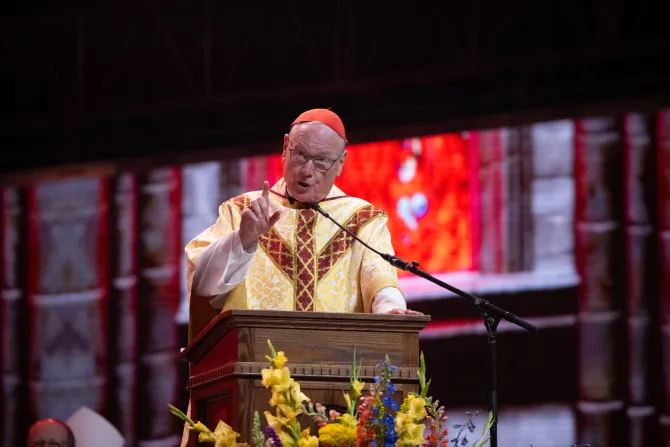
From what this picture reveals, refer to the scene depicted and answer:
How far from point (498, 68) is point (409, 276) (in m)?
1.48

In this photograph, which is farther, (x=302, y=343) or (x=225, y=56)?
(x=225, y=56)

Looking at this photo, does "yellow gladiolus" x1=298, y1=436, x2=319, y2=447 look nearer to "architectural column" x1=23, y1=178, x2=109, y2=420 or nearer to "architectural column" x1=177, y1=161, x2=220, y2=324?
"architectural column" x1=177, y1=161, x2=220, y2=324

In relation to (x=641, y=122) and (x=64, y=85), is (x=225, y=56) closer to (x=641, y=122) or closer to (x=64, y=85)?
(x=64, y=85)

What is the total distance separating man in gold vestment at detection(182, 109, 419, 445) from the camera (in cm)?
455

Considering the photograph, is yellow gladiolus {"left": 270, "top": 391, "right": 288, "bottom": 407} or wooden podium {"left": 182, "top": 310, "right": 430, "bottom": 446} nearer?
yellow gladiolus {"left": 270, "top": 391, "right": 288, "bottom": 407}

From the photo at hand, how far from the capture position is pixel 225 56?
8.81 metres

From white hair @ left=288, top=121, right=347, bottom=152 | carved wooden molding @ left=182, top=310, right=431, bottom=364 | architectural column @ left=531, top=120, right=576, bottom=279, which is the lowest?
carved wooden molding @ left=182, top=310, right=431, bottom=364

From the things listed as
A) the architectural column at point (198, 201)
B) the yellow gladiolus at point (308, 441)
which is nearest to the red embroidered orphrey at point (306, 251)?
the yellow gladiolus at point (308, 441)

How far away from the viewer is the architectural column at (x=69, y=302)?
8.75 m

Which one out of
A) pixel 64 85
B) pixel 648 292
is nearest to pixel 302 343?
pixel 648 292

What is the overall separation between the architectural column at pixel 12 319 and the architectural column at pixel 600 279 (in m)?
3.96

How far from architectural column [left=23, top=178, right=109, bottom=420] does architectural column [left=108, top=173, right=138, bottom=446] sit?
0.07 meters

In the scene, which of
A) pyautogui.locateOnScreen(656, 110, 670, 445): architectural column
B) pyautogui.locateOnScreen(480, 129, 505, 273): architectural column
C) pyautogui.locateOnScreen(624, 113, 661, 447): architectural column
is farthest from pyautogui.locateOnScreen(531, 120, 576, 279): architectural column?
pyautogui.locateOnScreen(656, 110, 670, 445): architectural column

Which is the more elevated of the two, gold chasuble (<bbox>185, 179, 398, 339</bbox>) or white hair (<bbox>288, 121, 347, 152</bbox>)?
white hair (<bbox>288, 121, 347, 152</bbox>)
